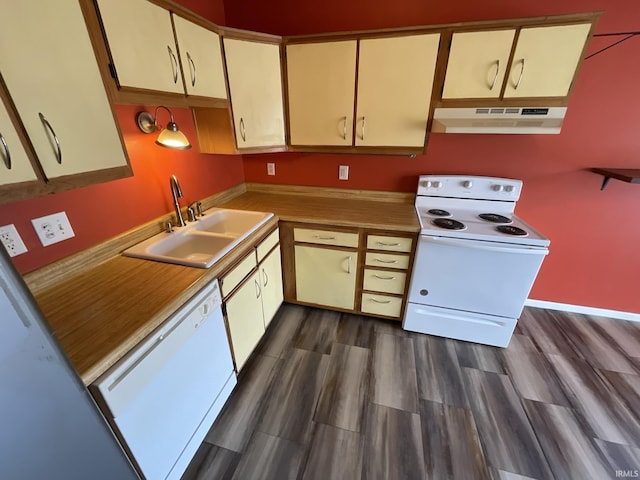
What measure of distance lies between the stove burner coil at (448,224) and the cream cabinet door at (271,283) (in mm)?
1205

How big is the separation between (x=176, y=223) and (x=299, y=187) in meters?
1.10

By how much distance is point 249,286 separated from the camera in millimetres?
1682

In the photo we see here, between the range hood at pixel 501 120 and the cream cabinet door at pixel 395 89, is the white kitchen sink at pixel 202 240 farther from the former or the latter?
the range hood at pixel 501 120

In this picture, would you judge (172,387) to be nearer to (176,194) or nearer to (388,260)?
(176,194)

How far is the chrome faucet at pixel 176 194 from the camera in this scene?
1625 mm

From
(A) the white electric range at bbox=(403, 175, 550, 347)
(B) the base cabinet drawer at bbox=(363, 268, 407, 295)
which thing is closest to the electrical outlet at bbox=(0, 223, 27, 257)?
(B) the base cabinet drawer at bbox=(363, 268, 407, 295)

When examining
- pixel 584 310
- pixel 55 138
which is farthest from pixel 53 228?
pixel 584 310

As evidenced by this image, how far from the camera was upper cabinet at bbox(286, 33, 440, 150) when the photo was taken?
169cm

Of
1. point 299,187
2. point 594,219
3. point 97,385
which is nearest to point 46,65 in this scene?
point 97,385

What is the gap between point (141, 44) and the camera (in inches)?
44.7

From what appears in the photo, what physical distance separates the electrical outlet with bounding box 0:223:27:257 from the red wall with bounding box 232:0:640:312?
1.75m

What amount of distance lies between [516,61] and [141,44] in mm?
1966

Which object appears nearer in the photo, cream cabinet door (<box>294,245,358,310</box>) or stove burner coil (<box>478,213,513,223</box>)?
stove burner coil (<box>478,213,513,223</box>)

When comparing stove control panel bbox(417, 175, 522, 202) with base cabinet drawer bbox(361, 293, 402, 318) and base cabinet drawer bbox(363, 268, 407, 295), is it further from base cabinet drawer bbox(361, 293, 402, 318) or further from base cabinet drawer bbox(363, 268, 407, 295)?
base cabinet drawer bbox(361, 293, 402, 318)
